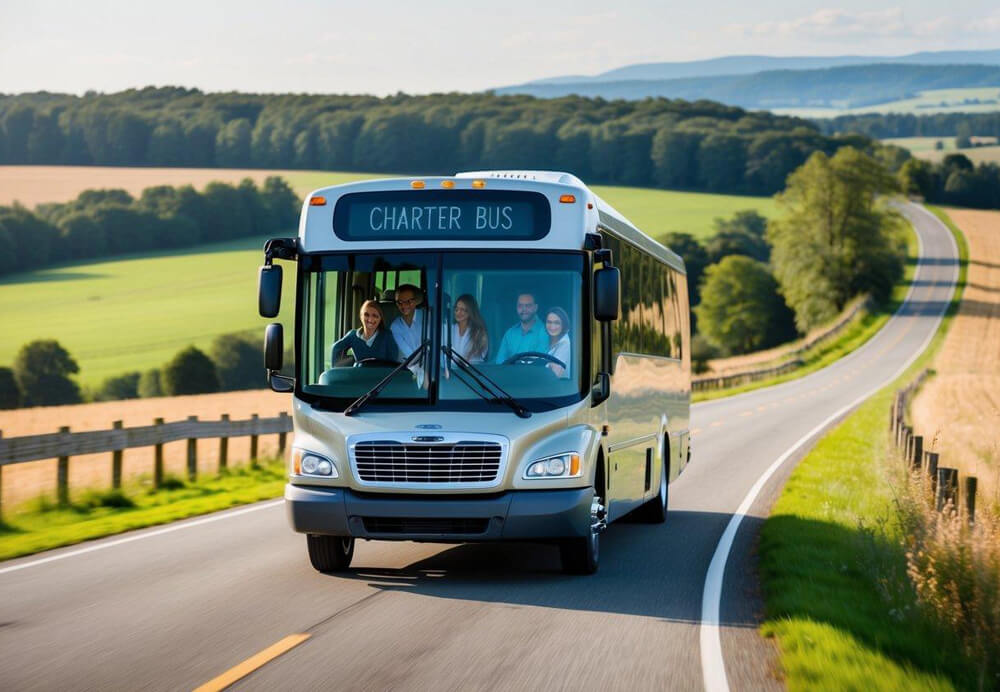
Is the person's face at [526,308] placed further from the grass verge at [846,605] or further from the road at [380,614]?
the grass verge at [846,605]

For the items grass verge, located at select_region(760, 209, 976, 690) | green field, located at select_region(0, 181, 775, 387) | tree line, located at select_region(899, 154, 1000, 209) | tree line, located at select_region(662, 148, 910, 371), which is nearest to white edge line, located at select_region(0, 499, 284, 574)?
grass verge, located at select_region(760, 209, 976, 690)

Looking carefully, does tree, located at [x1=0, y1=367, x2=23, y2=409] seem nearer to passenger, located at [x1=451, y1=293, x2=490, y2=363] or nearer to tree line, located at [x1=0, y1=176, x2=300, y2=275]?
tree line, located at [x1=0, y1=176, x2=300, y2=275]

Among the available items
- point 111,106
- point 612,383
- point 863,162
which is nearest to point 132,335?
point 111,106

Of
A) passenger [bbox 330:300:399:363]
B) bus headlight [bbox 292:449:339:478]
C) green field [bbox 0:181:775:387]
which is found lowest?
Result: green field [bbox 0:181:775:387]

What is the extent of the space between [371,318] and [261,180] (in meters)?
80.5

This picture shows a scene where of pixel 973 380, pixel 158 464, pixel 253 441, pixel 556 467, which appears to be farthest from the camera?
pixel 973 380

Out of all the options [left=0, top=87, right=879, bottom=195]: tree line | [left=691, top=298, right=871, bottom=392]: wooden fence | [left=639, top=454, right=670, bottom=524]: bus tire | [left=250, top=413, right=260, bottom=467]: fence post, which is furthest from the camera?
[left=0, top=87, right=879, bottom=195]: tree line

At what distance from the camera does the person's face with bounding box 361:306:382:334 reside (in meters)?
10.9

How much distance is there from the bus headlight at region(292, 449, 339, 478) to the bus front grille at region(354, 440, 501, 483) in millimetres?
Answer: 252

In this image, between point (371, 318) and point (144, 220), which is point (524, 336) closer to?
point (371, 318)

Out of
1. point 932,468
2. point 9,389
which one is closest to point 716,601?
point 932,468

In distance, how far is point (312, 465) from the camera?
34.8 feet

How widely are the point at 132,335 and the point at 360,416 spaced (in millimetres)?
54953

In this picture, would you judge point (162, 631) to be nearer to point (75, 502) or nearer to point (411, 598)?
point (411, 598)
